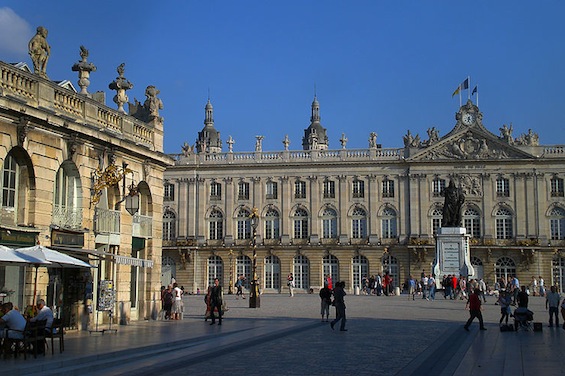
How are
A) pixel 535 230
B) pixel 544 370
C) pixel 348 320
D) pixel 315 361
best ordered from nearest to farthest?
1. pixel 544 370
2. pixel 315 361
3. pixel 348 320
4. pixel 535 230

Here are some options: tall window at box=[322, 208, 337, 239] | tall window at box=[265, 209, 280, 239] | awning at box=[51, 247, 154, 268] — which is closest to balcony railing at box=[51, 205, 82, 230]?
awning at box=[51, 247, 154, 268]

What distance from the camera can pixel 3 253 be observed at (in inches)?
626

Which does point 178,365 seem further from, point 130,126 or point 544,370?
point 130,126

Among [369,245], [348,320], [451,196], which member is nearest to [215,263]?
[369,245]

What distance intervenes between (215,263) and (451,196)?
35.0 m

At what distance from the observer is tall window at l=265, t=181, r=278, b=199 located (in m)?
74.6

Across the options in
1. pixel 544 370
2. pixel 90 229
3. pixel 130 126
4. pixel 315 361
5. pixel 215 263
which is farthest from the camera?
pixel 215 263

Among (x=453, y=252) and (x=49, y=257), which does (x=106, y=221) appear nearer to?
(x=49, y=257)

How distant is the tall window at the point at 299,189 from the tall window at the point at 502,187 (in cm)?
1759

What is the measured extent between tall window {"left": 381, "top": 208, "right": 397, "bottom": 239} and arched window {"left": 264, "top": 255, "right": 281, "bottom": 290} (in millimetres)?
10244

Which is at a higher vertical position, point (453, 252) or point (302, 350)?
point (453, 252)

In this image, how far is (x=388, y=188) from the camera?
72.9 meters

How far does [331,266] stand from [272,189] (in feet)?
29.8

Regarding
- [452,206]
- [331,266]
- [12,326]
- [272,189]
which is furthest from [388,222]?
[12,326]
